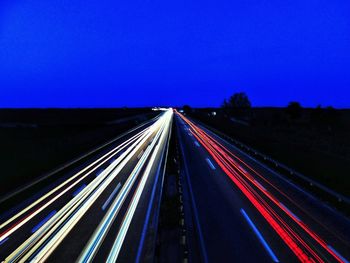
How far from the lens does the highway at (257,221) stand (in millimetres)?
10945

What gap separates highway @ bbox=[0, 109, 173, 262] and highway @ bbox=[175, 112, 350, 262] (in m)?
1.99

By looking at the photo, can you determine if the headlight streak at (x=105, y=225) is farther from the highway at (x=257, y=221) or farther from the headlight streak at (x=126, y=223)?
the highway at (x=257, y=221)

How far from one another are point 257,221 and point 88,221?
705cm

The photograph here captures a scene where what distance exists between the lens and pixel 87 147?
3884cm

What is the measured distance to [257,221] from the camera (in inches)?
539

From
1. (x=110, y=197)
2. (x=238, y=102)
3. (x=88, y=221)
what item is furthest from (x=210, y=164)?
(x=238, y=102)

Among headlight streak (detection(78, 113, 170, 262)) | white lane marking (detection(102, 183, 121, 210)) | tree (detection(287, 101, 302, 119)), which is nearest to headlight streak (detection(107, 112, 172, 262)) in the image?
headlight streak (detection(78, 113, 170, 262))

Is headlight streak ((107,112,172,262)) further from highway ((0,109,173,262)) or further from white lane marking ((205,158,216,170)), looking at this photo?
white lane marking ((205,158,216,170))

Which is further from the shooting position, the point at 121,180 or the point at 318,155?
the point at 318,155

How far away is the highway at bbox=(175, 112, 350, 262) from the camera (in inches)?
431

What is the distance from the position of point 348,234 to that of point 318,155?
64.0 ft

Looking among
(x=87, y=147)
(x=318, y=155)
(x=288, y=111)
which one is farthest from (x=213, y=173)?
(x=288, y=111)

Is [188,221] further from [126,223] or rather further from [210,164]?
[210,164]

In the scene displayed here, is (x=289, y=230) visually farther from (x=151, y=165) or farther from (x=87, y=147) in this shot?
(x=87, y=147)
